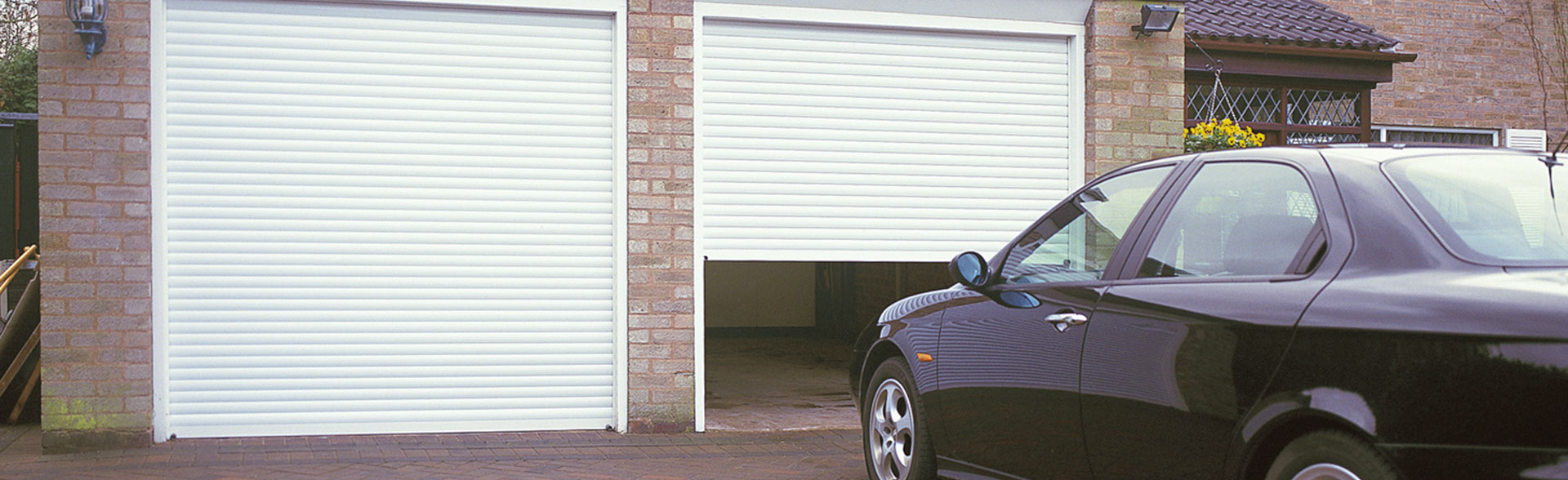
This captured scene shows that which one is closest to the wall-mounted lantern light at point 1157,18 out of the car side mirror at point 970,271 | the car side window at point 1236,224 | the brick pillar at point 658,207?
the brick pillar at point 658,207

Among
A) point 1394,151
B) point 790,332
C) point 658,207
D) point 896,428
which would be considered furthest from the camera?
point 790,332

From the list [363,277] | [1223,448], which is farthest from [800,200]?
[1223,448]

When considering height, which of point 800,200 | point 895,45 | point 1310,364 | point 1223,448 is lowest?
point 1223,448

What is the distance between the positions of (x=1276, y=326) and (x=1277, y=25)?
9.73 m

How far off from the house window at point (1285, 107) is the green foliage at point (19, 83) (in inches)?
490

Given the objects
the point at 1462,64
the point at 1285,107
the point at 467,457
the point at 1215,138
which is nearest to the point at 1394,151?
the point at 467,457

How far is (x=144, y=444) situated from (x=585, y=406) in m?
2.32

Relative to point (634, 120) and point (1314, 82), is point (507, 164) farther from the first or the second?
point (1314, 82)

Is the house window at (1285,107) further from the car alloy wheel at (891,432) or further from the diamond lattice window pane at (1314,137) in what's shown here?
the car alloy wheel at (891,432)

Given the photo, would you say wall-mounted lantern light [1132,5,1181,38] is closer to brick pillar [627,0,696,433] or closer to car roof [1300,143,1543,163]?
brick pillar [627,0,696,433]

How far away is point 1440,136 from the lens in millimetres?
15469

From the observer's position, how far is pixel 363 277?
7.36 m

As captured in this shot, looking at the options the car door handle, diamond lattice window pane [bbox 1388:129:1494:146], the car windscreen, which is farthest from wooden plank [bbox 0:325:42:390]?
diamond lattice window pane [bbox 1388:129:1494:146]

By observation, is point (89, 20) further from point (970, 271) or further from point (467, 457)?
point (970, 271)
